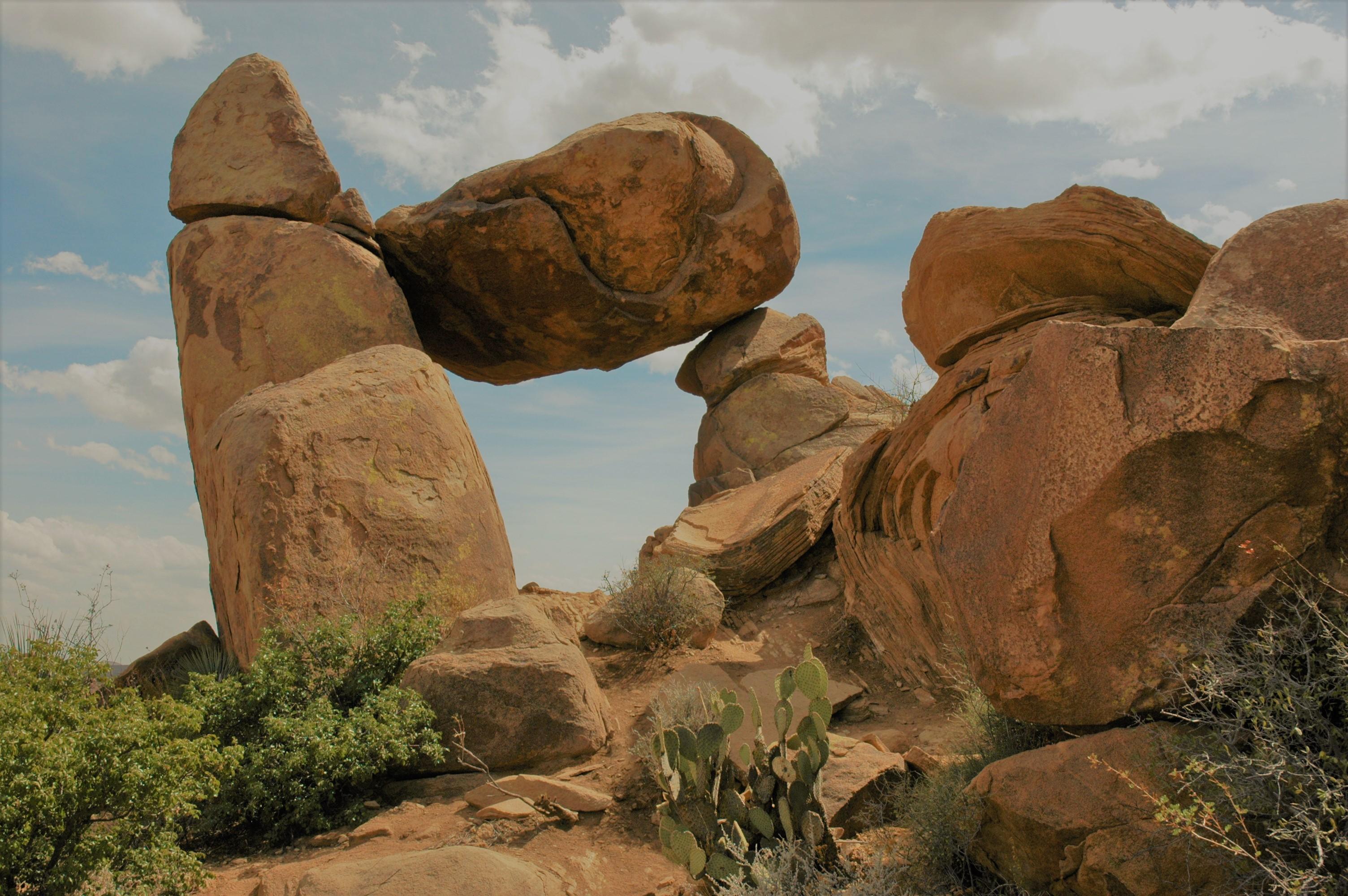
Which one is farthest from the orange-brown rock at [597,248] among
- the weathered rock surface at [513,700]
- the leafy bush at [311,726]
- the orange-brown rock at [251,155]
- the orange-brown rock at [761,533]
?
the weathered rock surface at [513,700]

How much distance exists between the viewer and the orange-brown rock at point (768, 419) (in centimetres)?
1184

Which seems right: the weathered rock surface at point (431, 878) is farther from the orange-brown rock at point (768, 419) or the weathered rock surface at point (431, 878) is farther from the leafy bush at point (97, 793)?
the orange-brown rock at point (768, 419)

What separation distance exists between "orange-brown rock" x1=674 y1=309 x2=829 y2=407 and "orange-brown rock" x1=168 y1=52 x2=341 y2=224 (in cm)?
475

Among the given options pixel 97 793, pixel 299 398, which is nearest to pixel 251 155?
pixel 299 398

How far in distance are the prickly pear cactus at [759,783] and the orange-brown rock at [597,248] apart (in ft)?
23.0

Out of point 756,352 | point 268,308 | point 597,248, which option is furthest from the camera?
point 756,352

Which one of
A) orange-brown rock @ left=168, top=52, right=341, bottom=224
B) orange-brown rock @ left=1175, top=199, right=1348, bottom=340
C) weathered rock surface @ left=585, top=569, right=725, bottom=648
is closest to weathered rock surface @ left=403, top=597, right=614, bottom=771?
weathered rock surface @ left=585, top=569, right=725, bottom=648

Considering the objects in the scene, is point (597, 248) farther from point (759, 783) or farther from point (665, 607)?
point (759, 783)

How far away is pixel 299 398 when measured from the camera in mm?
7090

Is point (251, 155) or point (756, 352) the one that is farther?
point (756, 352)

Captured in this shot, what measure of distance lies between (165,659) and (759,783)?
5.81 meters

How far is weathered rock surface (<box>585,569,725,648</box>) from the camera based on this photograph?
7.77 m

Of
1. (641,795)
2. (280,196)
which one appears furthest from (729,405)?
(641,795)

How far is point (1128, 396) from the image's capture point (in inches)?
138
